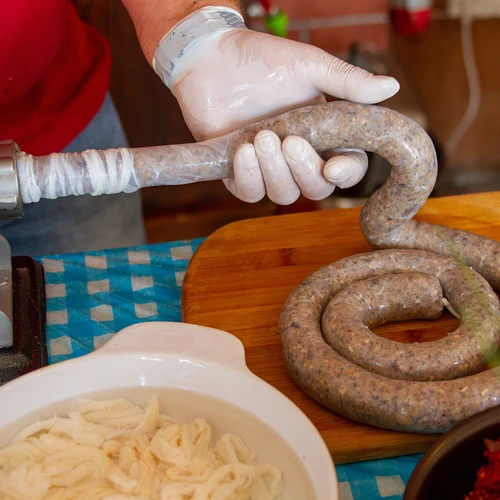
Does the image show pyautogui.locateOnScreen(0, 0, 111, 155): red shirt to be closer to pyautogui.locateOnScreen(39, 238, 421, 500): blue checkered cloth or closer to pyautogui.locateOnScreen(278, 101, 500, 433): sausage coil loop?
pyautogui.locateOnScreen(39, 238, 421, 500): blue checkered cloth

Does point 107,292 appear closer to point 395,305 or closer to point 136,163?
point 136,163

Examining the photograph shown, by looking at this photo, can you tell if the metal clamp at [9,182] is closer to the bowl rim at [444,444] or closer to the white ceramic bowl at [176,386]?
the white ceramic bowl at [176,386]

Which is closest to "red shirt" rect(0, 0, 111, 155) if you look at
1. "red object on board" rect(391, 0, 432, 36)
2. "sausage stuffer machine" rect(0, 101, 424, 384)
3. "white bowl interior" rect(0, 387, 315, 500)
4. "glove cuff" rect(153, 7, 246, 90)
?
"glove cuff" rect(153, 7, 246, 90)

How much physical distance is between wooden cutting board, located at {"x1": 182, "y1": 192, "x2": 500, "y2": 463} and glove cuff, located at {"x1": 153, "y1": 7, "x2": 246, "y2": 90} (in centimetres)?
46

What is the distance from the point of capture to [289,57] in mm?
1682

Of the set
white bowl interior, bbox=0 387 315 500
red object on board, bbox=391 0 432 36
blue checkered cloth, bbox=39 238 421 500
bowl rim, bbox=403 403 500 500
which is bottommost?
red object on board, bbox=391 0 432 36

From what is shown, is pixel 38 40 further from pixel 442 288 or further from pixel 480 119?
pixel 480 119

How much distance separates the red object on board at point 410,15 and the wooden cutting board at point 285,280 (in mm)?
1862

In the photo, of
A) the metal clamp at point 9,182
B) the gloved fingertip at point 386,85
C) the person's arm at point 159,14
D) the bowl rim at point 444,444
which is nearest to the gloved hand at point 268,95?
the gloved fingertip at point 386,85

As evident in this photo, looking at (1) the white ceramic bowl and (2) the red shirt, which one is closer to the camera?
(1) the white ceramic bowl

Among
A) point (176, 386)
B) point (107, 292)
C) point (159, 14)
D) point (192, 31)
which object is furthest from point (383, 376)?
point (159, 14)

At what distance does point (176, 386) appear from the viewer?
124cm

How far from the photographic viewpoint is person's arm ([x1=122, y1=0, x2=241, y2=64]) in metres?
1.84

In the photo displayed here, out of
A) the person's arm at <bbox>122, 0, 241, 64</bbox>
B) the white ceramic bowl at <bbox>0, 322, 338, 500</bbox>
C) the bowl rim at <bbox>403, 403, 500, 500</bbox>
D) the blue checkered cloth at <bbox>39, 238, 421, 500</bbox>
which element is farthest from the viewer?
the person's arm at <bbox>122, 0, 241, 64</bbox>
